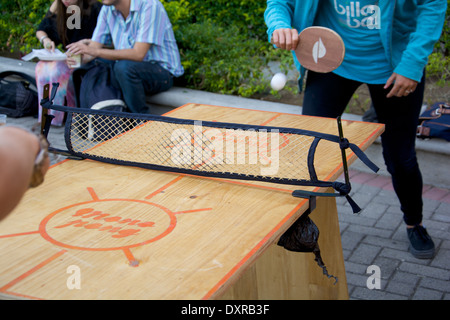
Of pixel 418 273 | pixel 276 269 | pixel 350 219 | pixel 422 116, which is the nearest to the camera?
pixel 276 269

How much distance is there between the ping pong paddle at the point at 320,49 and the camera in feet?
10.2

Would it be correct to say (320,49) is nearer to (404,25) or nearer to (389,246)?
(404,25)

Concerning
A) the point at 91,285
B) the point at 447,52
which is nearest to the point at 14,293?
the point at 91,285

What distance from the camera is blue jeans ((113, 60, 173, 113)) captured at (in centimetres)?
562

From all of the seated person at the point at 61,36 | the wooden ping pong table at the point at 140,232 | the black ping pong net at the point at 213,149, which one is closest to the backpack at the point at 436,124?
the wooden ping pong table at the point at 140,232

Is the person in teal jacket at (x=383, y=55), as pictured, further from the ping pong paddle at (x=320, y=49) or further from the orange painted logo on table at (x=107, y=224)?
the orange painted logo on table at (x=107, y=224)

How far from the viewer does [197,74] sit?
6.71 m

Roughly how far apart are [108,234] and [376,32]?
2170 mm

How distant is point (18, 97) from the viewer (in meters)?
6.57

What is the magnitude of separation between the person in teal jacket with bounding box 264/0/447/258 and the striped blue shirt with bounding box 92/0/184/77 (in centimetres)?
230

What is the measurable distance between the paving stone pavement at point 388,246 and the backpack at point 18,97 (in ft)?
10.5

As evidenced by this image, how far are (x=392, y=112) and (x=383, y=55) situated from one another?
0.35 m
